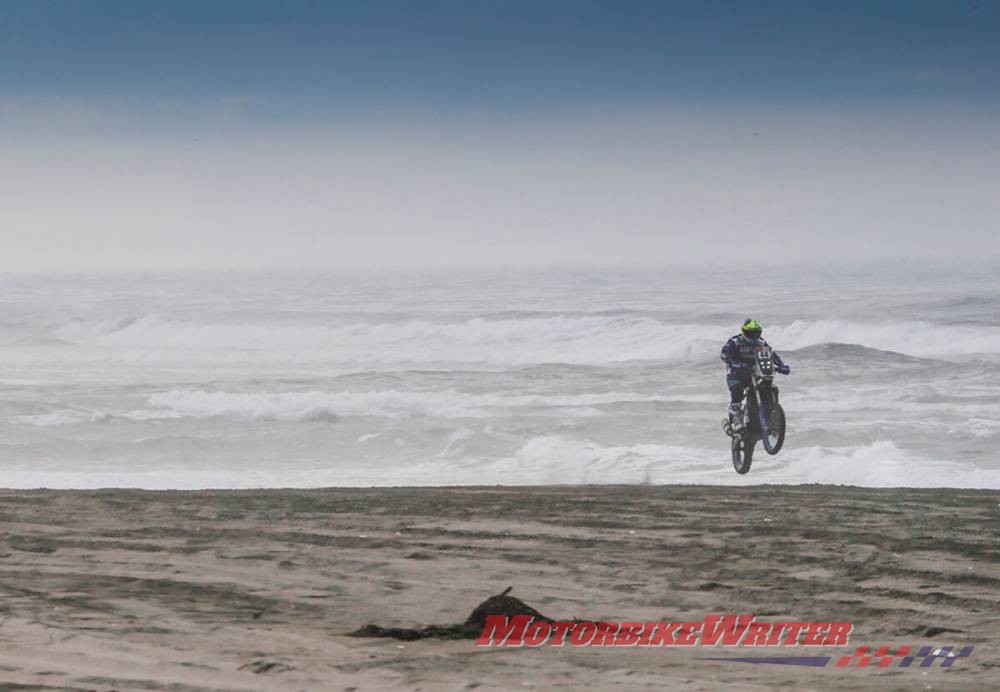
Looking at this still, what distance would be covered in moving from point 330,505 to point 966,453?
15640 millimetres

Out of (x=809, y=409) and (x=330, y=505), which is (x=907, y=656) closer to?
(x=330, y=505)

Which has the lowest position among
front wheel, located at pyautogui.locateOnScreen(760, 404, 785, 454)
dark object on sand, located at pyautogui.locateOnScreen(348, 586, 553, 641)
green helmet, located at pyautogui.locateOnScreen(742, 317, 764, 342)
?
dark object on sand, located at pyautogui.locateOnScreen(348, 586, 553, 641)

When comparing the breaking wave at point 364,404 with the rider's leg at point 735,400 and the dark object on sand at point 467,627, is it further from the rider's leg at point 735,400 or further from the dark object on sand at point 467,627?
the dark object on sand at point 467,627

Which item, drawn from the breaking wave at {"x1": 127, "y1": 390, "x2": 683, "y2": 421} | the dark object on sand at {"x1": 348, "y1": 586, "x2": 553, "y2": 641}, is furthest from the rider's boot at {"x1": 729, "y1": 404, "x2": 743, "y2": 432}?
the breaking wave at {"x1": 127, "y1": 390, "x2": 683, "y2": 421}

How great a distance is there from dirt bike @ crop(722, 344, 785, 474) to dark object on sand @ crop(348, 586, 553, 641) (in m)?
8.01

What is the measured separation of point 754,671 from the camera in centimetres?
559

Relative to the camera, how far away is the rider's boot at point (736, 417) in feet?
48.6

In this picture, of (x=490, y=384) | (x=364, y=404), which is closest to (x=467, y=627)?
(x=364, y=404)

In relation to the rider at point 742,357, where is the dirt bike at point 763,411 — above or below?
below

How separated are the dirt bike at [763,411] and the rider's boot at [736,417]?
0.02 metres

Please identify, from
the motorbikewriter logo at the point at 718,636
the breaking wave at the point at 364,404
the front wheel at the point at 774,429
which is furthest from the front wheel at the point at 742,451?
the breaking wave at the point at 364,404

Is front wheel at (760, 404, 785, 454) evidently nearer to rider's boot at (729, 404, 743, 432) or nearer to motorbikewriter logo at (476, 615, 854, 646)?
rider's boot at (729, 404, 743, 432)

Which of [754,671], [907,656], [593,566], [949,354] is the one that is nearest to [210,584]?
[593,566]

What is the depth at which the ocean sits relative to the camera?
73.7 feet
